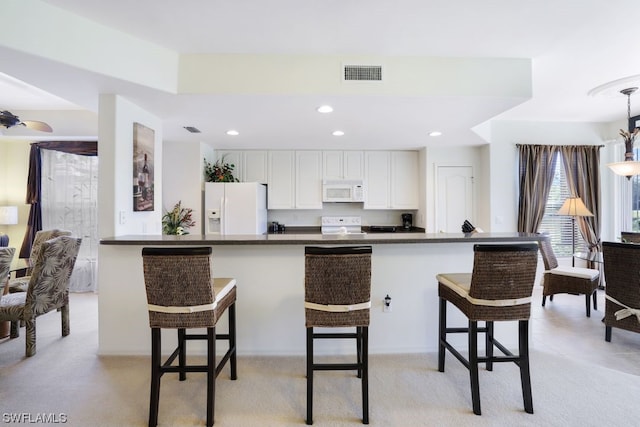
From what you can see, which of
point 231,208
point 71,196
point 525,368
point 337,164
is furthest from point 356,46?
point 71,196

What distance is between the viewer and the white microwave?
5.02 metres

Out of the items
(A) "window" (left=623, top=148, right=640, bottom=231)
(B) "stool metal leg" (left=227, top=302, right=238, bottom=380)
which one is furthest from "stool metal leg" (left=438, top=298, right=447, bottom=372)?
(A) "window" (left=623, top=148, right=640, bottom=231)

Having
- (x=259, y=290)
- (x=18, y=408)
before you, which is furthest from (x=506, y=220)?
(x=18, y=408)

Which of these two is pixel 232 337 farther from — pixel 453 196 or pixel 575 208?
pixel 575 208

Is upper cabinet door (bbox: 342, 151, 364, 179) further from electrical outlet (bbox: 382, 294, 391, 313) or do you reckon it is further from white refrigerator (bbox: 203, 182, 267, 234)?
electrical outlet (bbox: 382, 294, 391, 313)

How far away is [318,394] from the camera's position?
2.02 meters

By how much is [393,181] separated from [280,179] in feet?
6.28

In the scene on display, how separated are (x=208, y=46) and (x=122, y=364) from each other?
2.64m

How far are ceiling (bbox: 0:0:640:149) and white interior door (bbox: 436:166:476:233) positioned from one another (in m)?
1.21

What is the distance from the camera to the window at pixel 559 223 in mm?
4633

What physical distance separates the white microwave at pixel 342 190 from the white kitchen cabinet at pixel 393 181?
0.20m

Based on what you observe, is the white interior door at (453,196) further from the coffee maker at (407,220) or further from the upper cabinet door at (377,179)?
the upper cabinet door at (377,179)

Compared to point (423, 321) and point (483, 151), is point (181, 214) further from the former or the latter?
point (483, 151)

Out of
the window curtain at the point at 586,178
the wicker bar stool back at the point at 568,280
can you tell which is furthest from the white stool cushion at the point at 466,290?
the window curtain at the point at 586,178
